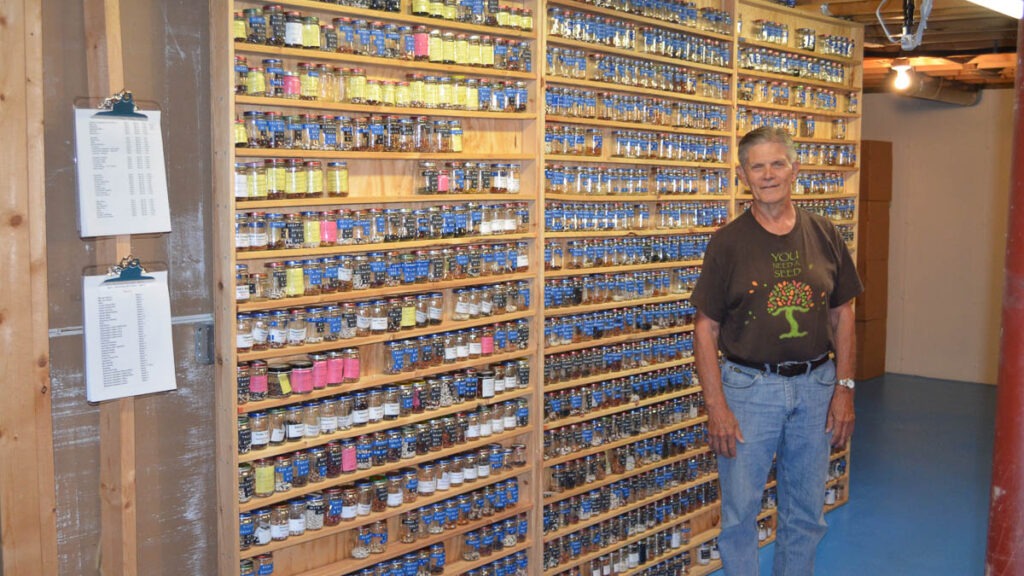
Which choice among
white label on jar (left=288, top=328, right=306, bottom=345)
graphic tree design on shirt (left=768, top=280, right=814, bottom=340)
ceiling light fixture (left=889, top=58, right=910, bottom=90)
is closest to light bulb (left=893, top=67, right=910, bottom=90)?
ceiling light fixture (left=889, top=58, right=910, bottom=90)

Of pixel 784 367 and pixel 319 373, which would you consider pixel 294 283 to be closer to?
pixel 319 373

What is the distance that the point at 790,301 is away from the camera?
10.7ft

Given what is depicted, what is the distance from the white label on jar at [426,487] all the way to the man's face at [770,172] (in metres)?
1.53

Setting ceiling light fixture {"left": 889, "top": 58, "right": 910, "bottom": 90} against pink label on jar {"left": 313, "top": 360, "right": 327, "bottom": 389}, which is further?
ceiling light fixture {"left": 889, "top": 58, "right": 910, "bottom": 90}

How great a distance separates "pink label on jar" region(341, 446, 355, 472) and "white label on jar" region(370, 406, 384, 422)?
0.40 ft

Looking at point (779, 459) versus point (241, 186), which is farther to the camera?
point (779, 459)

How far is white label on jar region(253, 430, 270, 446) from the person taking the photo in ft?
10.2

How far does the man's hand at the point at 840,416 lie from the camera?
340 centimetres

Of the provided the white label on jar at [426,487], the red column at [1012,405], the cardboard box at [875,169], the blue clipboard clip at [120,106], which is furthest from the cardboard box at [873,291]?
the red column at [1012,405]

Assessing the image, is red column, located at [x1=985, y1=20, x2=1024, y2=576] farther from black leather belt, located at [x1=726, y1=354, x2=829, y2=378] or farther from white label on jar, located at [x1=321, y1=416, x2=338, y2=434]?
white label on jar, located at [x1=321, y1=416, x2=338, y2=434]

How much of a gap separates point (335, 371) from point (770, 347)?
1.42 m

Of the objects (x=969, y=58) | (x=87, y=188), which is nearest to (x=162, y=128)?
(x=87, y=188)

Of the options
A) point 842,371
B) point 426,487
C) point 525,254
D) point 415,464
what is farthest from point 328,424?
point 842,371

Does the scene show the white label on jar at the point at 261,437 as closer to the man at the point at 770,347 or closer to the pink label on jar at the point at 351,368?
the pink label on jar at the point at 351,368
